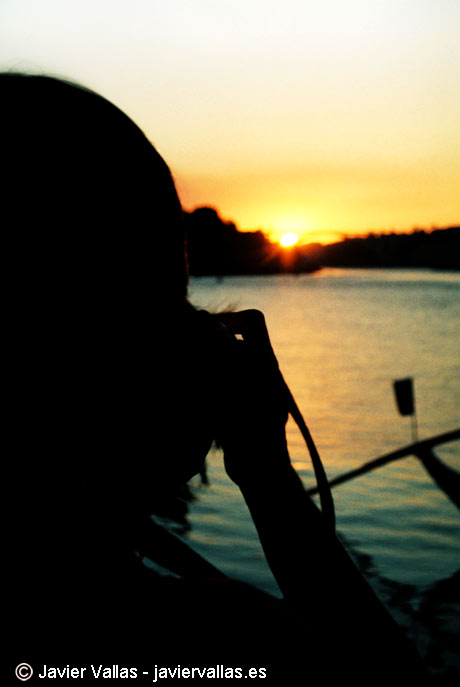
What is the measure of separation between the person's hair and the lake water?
0.19m

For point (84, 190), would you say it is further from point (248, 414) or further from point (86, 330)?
point (248, 414)

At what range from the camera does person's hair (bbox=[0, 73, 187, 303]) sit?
686mm

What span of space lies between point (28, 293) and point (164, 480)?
0.24 metres

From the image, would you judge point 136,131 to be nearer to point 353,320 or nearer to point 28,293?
point 28,293

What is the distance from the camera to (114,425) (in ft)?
2.22

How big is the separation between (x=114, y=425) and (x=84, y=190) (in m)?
0.25

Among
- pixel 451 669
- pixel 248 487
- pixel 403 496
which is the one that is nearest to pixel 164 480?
pixel 248 487

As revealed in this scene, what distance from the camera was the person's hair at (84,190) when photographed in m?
0.69

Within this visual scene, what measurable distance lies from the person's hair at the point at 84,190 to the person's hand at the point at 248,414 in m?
0.11

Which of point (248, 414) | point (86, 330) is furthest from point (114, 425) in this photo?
point (248, 414)

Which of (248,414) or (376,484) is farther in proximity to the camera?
(376,484)

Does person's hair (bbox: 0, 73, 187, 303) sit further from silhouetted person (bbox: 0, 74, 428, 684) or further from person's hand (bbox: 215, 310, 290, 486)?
person's hand (bbox: 215, 310, 290, 486)

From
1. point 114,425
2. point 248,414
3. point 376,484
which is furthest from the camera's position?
point 376,484

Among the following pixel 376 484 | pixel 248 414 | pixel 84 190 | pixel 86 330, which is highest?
pixel 84 190
